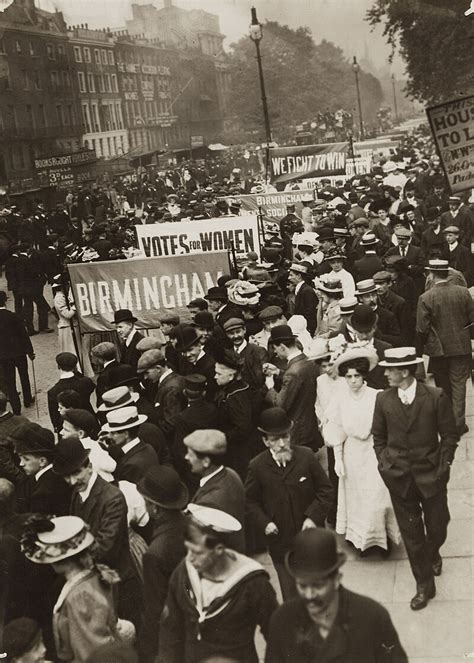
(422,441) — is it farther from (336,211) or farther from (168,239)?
(336,211)

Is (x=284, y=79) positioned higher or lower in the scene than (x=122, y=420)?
higher

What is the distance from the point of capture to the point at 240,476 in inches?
291

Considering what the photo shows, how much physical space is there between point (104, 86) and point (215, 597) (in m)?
40.1

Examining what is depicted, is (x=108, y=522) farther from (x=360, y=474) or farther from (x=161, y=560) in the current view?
(x=360, y=474)

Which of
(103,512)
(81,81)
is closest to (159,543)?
(103,512)

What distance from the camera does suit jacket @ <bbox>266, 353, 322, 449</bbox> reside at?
721 centimetres

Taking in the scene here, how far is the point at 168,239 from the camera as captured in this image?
1283 centimetres

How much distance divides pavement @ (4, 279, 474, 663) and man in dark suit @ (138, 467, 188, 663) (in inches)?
Result: 51.1

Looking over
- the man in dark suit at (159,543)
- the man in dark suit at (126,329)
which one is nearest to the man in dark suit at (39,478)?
the man in dark suit at (159,543)

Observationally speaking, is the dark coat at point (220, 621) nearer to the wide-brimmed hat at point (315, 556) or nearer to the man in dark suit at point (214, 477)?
the wide-brimmed hat at point (315, 556)

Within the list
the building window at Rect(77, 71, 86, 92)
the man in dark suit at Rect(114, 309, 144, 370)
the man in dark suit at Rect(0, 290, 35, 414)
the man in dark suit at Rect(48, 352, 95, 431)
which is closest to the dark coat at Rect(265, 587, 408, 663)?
the man in dark suit at Rect(48, 352, 95, 431)

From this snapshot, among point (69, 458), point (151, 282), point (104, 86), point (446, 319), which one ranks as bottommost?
point (69, 458)

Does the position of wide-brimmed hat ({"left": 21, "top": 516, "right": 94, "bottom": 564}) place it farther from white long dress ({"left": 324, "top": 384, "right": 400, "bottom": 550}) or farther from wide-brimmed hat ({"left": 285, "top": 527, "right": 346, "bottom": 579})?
white long dress ({"left": 324, "top": 384, "right": 400, "bottom": 550})

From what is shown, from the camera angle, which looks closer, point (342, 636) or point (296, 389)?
point (342, 636)
